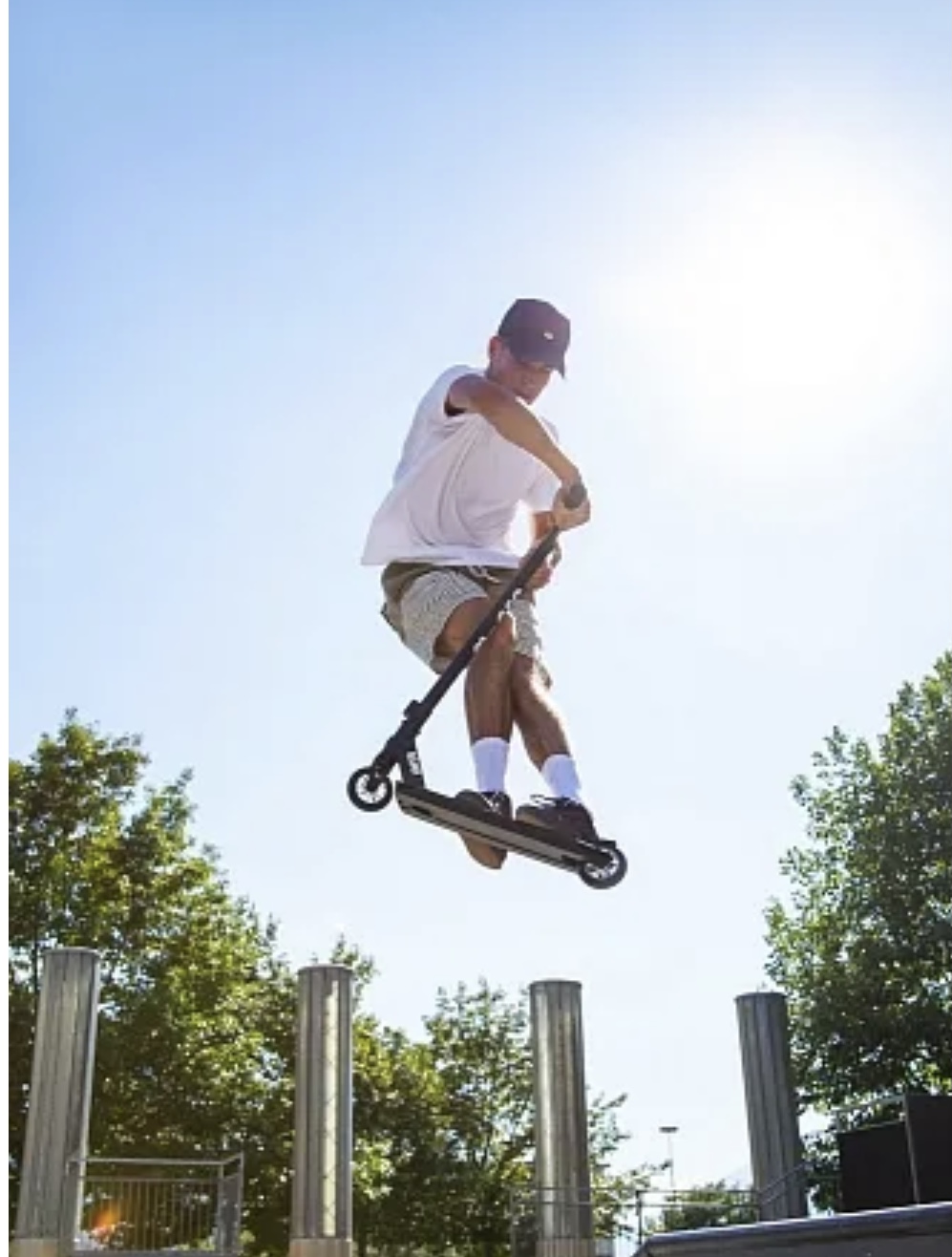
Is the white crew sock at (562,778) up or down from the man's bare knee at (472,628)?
down

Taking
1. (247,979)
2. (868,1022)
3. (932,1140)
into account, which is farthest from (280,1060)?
(932,1140)

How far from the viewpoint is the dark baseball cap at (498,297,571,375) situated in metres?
4.13

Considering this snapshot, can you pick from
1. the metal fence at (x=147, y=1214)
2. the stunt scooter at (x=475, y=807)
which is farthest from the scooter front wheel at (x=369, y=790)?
the metal fence at (x=147, y=1214)

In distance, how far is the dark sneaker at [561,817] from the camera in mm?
4105

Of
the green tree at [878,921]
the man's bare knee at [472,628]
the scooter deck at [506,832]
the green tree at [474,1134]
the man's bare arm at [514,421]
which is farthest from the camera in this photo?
the green tree at [474,1134]

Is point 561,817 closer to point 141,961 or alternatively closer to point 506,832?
point 506,832

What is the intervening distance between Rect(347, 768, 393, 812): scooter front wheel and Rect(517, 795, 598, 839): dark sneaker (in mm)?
391

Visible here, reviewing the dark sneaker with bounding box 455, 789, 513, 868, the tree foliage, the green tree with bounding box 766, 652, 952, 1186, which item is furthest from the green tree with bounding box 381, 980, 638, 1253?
the dark sneaker with bounding box 455, 789, 513, 868

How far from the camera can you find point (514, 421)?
393 centimetres

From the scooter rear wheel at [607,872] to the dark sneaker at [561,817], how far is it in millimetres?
84

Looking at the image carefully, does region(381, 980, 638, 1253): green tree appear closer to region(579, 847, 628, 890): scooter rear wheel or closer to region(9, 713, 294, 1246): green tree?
region(9, 713, 294, 1246): green tree

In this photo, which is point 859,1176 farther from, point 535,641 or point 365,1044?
point 365,1044

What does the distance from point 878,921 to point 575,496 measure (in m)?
22.7

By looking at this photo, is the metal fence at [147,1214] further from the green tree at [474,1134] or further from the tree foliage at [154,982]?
the green tree at [474,1134]
